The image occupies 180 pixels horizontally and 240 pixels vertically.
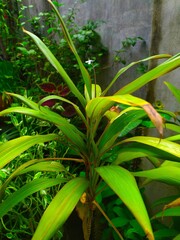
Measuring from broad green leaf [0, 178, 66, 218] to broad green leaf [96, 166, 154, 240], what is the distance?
20 centimetres

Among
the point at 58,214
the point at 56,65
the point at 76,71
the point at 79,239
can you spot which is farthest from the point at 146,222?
the point at 76,71

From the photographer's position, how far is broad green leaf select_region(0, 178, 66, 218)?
72 centimetres

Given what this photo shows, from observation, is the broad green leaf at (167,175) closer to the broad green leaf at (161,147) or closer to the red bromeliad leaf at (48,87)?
the broad green leaf at (161,147)

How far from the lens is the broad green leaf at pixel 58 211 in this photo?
62 centimetres

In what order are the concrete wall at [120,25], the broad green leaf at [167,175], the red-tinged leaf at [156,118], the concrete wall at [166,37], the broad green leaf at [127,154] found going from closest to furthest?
Result: the red-tinged leaf at [156,118] → the broad green leaf at [167,175] → the broad green leaf at [127,154] → the concrete wall at [166,37] → the concrete wall at [120,25]

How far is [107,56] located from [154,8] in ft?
1.98

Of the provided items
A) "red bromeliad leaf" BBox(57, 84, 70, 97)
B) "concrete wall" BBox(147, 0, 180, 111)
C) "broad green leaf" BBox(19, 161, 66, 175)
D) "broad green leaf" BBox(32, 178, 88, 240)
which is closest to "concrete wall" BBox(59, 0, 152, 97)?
"concrete wall" BBox(147, 0, 180, 111)

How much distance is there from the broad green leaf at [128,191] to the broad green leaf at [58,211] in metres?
0.10

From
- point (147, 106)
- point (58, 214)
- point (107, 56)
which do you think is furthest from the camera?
point (107, 56)

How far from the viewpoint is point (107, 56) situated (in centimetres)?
196

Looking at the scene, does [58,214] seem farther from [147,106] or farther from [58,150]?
[58,150]

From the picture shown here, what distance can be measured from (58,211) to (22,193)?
0.16m

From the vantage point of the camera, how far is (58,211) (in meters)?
0.66

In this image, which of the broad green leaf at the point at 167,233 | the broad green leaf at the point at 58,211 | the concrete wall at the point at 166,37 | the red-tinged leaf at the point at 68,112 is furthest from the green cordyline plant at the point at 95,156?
the red-tinged leaf at the point at 68,112
